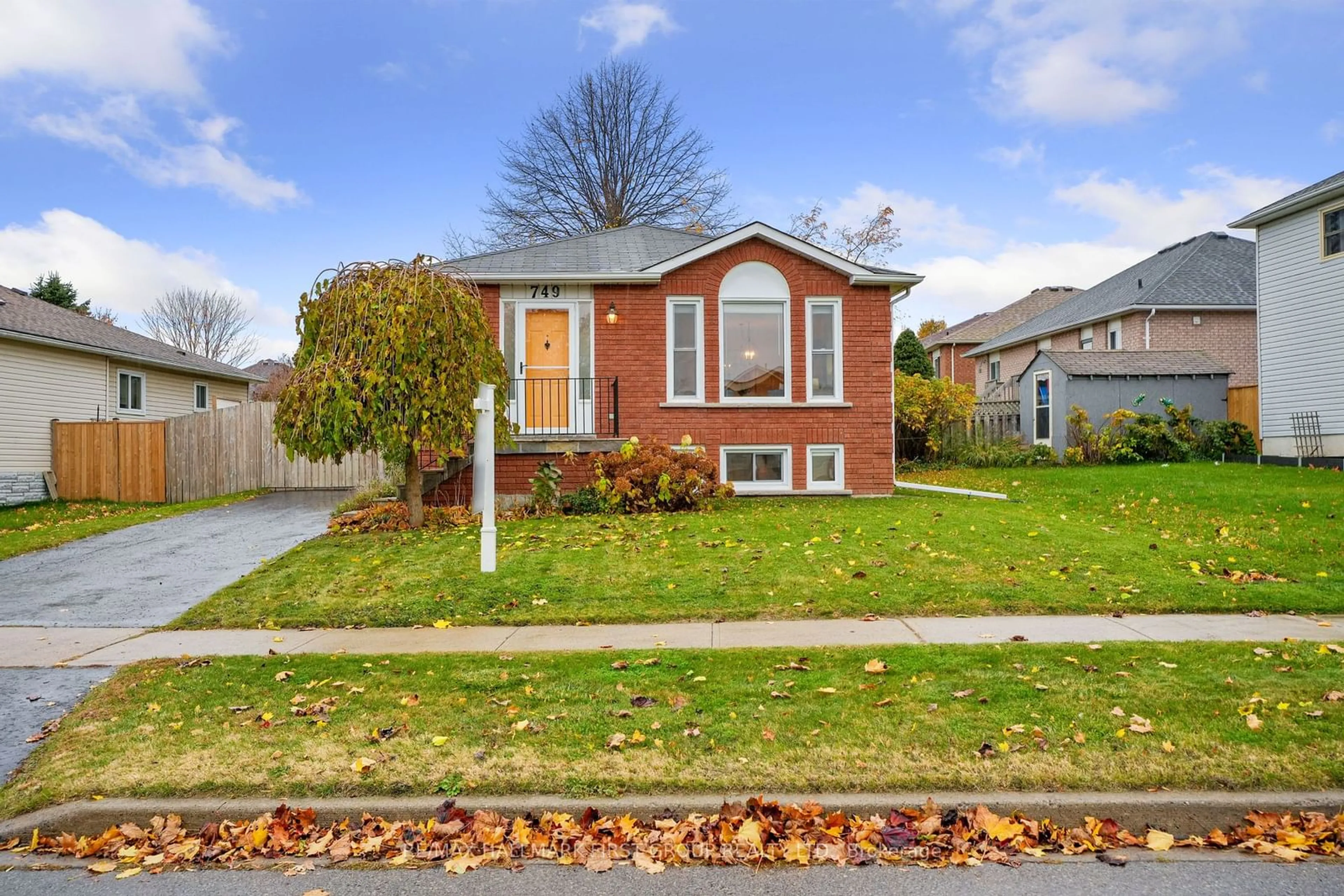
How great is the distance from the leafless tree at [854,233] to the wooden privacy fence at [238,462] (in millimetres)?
22614

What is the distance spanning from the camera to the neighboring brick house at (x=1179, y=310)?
24.1 meters

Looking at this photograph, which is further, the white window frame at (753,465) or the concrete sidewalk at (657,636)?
the white window frame at (753,465)

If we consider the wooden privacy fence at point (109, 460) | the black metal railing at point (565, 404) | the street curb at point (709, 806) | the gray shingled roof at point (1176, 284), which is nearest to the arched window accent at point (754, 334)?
the black metal railing at point (565, 404)

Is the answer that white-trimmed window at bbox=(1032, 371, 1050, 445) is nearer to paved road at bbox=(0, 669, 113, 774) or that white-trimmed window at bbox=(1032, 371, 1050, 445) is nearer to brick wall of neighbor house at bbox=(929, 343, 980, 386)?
brick wall of neighbor house at bbox=(929, 343, 980, 386)

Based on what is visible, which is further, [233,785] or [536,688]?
[536,688]

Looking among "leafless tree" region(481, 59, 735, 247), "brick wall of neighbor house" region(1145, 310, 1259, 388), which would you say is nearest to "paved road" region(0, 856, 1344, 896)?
"brick wall of neighbor house" region(1145, 310, 1259, 388)

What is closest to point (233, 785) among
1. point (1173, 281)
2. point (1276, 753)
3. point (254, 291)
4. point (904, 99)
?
point (1276, 753)

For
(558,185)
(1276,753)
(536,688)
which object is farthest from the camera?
(558,185)

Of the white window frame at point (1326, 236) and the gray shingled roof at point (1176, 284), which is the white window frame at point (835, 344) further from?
the gray shingled roof at point (1176, 284)

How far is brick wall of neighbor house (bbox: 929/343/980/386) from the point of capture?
41125 mm

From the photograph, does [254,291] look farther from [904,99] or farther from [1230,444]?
[1230,444]

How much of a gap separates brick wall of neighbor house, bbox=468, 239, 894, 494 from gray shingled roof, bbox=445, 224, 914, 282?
0.39 metres

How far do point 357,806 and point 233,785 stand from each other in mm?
692

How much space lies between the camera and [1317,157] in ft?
65.6
